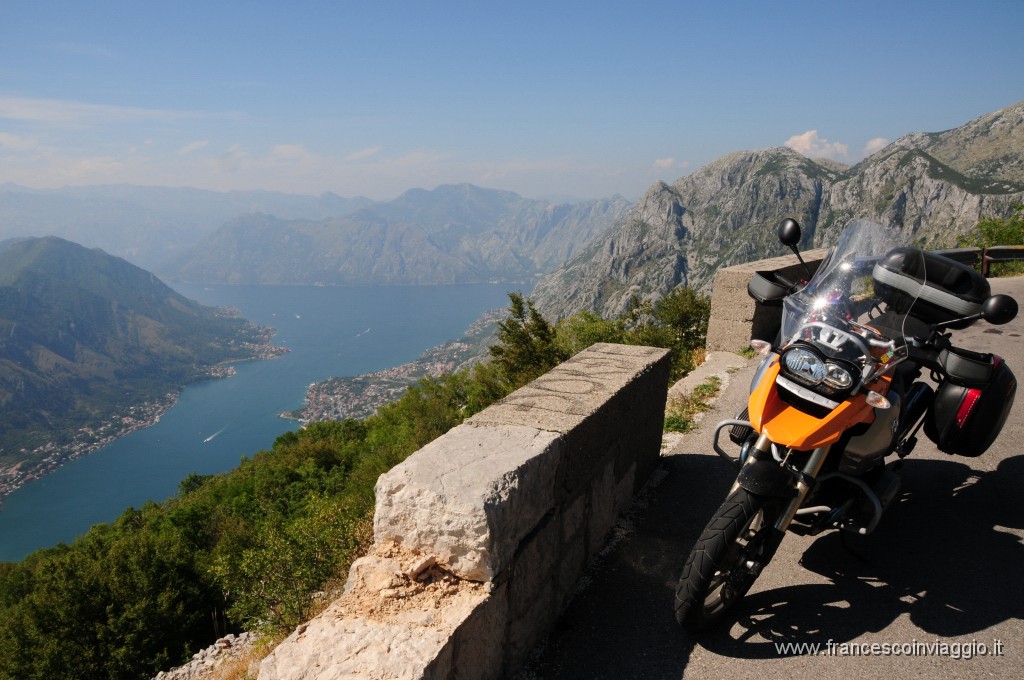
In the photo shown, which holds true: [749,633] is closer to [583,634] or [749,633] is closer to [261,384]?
[583,634]

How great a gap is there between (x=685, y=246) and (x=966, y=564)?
196 metres

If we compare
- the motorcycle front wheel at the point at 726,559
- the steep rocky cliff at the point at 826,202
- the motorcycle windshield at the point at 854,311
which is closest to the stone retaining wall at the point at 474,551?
the motorcycle front wheel at the point at 726,559

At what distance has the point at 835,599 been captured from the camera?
3277 mm

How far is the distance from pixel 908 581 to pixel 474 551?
113 inches

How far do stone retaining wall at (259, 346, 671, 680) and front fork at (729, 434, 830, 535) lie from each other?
908mm

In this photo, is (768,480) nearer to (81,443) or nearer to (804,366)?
(804,366)

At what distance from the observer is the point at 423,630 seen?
2.18 meters

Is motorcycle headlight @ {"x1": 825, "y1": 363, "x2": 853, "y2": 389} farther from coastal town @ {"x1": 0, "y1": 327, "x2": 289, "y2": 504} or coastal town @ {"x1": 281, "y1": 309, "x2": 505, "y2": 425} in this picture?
coastal town @ {"x1": 0, "y1": 327, "x2": 289, "y2": 504}

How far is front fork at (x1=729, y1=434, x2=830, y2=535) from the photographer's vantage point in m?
2.80

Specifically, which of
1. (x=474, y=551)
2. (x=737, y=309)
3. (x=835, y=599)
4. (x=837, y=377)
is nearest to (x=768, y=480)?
(x=837, y=377)

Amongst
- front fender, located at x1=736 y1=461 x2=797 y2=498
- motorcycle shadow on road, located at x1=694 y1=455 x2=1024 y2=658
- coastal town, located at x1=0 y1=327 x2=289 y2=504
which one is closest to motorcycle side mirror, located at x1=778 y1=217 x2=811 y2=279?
front fender, located at x1=736 y1=461 x2=797 y2=498

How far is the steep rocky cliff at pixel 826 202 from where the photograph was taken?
130000mm

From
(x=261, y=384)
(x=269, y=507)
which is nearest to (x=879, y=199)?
(x=269, y=507)

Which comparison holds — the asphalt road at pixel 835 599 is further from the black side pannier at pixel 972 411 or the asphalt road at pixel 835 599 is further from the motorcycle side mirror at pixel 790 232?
the motorcycle side mirror at pixel 790 232
